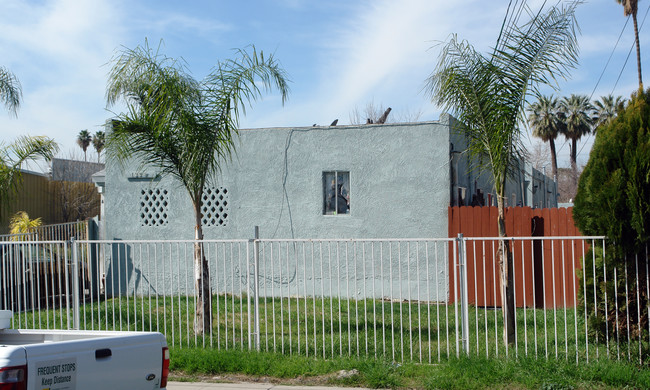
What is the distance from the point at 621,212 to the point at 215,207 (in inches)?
397

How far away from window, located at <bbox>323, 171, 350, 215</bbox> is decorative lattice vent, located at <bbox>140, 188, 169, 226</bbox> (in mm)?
3938

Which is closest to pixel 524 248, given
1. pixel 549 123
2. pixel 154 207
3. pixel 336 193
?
pixel 336 193

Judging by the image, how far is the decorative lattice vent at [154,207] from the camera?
1541 centimetres

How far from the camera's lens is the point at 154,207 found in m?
15.5

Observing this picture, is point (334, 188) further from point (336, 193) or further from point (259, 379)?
point (259, 379)

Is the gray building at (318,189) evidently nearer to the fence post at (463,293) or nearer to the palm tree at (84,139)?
the fence post at (463,293)

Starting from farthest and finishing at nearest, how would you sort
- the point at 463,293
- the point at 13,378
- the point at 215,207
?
the point at 215,207 → the point at 463,293 → the point at 13,378

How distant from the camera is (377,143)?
1416cm

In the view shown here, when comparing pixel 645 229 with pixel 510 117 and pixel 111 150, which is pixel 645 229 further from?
pixel 111 150

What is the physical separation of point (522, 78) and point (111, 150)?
627cm

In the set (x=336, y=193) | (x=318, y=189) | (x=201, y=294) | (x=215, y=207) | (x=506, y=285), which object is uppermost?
(x=318, y=189)

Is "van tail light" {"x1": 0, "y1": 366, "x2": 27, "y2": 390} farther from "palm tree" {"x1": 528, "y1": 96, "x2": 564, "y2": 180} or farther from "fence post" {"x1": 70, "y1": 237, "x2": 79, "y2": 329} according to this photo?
"palm tree" {"x1": 528, "y1": 96, "x2": 564, "y2": 180}

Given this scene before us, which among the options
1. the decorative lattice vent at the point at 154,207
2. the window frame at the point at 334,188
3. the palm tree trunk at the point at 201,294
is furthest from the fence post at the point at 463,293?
the decorative lattice vent at the point at 154,207

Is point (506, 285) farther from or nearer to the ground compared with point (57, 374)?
nearer to the ground
